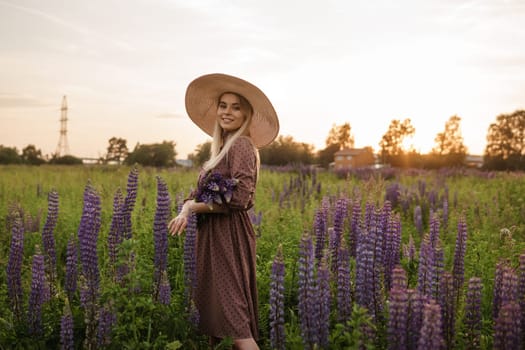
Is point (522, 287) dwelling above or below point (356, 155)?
below

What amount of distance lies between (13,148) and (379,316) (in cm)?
5602

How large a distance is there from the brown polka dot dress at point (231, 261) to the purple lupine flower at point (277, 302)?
0.57 meters

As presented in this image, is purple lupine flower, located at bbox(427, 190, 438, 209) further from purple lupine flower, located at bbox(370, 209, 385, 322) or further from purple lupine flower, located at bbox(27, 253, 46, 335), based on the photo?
purple lupine flower, located at bbox(27, 253, 46, 335)

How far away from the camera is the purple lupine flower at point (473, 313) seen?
2.80 m

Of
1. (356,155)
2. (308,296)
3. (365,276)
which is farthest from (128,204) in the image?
(356,155)

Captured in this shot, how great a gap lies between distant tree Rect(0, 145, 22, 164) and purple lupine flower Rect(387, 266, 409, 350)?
4644 cm

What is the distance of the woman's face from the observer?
Answer: 3.93m

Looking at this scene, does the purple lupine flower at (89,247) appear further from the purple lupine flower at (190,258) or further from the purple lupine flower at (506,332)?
the purple lupine flower at (506,332)

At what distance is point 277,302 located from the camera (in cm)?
294

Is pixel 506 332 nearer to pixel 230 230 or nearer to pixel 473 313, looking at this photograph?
pixel 473 313

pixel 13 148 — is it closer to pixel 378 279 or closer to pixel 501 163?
pixel 501 163

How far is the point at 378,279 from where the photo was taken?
3.15 m

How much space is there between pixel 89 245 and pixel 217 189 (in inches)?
41.7

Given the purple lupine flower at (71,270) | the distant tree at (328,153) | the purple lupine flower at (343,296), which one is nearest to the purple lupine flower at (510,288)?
the purple lupine flower at (343,296)
